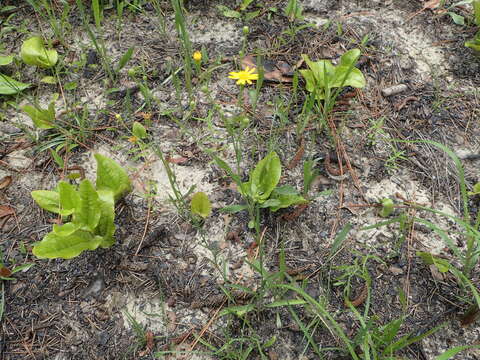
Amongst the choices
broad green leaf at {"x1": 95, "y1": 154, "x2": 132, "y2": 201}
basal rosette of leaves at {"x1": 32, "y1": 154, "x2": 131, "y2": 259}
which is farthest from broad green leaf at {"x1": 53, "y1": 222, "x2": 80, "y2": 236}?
broad green leaf at {"x1": 95, "y1": 154, "x2": 132, "y2": 201}

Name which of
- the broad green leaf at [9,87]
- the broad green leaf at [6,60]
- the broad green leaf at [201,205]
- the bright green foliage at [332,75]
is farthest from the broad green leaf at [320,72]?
the broad green leaf at [6,60]

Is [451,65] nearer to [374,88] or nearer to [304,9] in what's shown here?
[374,88]

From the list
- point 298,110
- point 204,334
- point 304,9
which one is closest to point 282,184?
point 298,110

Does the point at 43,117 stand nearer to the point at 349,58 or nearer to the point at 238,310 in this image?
the point at 238,310

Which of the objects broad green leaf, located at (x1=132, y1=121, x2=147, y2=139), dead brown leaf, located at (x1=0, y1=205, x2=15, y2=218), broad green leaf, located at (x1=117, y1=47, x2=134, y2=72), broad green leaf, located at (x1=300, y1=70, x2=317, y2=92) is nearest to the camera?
dead brown leaf, located at (x1=0, y1=205, x2=15, y2=218)

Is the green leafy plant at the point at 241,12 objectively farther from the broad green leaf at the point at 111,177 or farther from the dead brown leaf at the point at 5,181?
the dead brown leaf at the point at 5,181

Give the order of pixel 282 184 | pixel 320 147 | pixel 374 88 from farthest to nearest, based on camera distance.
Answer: pixel 374 88, pixel 320 147, pixel 282 184

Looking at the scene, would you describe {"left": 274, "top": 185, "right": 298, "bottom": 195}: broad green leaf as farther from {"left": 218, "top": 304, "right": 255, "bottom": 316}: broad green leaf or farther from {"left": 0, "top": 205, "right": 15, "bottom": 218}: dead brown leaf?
{"left": 0, "top": 205, "right": 15, "bottom": 218}: dead brown leaf
